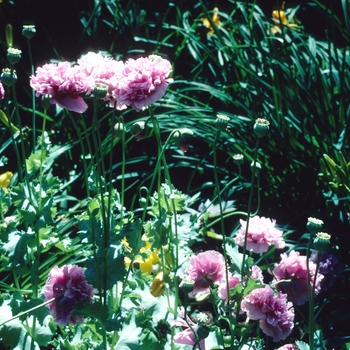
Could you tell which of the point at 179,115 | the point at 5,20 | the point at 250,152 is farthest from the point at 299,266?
the point at 5,20

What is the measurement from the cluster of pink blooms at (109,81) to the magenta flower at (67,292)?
32 cm

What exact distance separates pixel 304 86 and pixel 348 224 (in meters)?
0.60

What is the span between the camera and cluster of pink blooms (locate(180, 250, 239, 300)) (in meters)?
1.26

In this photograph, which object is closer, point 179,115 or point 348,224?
point 348,224

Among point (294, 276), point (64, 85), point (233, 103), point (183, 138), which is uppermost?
point (64, 85)

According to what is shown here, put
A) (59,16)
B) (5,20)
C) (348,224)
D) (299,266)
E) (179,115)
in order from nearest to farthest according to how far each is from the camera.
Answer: (299,266) → (348,224) → (179,115) → (5,20) → (59,16)

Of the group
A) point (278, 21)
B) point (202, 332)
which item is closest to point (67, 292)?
point (202, 332)

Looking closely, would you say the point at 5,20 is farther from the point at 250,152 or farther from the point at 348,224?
the point at 348,224

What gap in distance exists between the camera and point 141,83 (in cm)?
113

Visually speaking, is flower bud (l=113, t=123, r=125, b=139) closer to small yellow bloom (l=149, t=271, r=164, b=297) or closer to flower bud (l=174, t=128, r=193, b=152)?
flower bud (l=174, t=128, r=193, b=152)

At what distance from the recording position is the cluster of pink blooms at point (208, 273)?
1.26 meters

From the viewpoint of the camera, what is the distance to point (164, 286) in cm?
139

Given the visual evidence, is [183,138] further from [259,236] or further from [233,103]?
[233,103]

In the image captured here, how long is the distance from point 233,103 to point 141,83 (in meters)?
1.30
